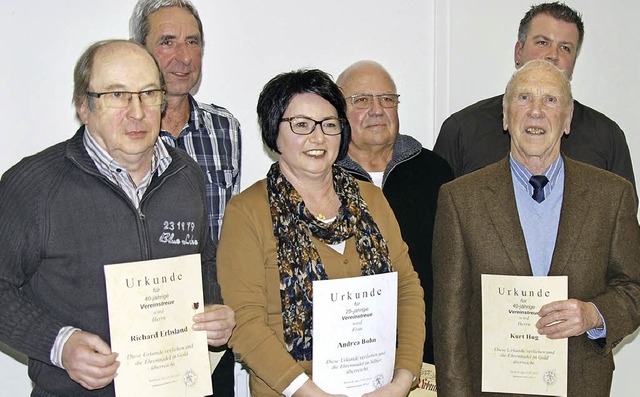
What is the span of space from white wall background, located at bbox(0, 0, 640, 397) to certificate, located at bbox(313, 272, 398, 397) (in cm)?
190

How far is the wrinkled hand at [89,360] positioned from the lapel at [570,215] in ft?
5.14

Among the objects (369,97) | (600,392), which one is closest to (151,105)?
(369,97)

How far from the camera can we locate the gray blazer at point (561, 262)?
271 cm

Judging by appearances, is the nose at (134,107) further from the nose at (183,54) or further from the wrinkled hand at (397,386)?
the wrinkled hand at (397,386)

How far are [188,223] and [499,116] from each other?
1.95 metres

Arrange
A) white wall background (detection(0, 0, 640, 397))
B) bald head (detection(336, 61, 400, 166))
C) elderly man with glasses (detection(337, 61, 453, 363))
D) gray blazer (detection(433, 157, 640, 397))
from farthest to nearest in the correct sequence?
white wall background (detection(0, 0, 640, 397)), bald head (detection(336, 61, 400, 166)), elderly man with glasses (detection(337, 61, 453, 363)), gray blazer (detection(433, 157, 640, 397))

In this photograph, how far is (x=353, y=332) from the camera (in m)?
2.53

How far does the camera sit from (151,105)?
2430 millimetres

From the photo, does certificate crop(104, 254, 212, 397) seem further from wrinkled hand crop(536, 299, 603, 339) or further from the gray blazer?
wrinkled hand crop(536, 299, 603, 339)

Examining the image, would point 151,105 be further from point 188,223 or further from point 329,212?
point 329,212

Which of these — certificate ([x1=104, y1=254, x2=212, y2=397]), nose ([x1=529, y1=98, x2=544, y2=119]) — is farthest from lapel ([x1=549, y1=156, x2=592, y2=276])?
certificate ([x1=104, y1=254, x2=212, y2=397])

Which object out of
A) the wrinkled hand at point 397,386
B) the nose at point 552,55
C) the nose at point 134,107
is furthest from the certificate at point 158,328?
the nose at point 552,55

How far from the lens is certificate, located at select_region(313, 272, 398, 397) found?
2.49m

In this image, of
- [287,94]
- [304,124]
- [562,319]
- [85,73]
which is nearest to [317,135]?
[304,124]
